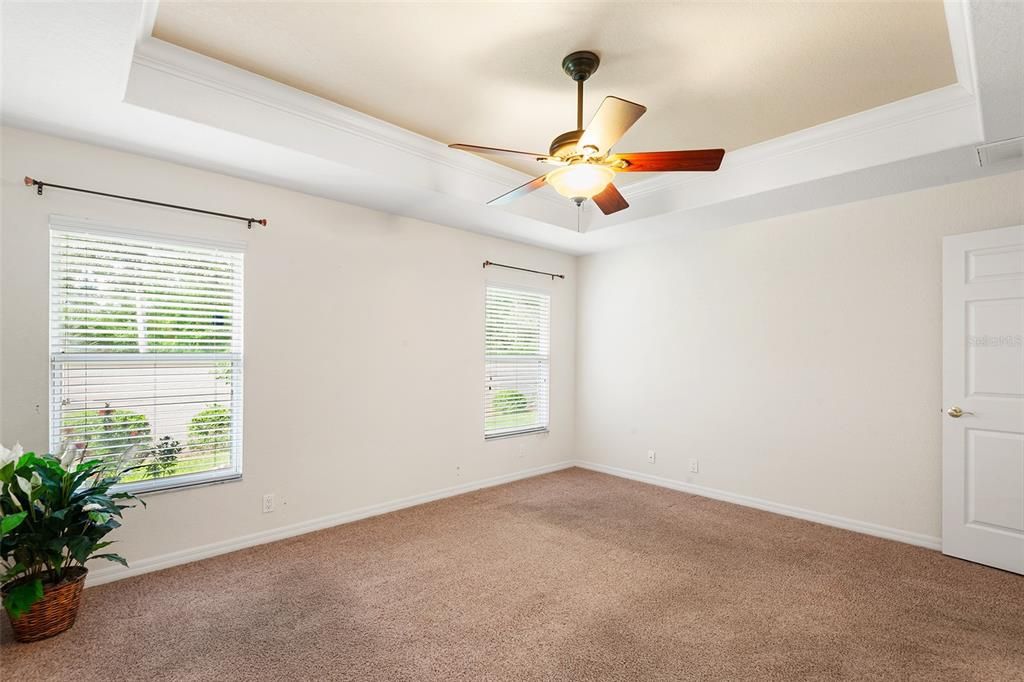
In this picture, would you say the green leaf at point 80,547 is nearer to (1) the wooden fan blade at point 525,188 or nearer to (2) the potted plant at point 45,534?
(2) the potted plant at point 45,534

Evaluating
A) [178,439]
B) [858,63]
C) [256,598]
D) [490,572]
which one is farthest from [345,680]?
[858,63]

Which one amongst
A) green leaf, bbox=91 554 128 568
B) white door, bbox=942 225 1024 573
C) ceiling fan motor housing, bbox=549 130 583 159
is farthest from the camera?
white door, bbox=942 225 1024 573

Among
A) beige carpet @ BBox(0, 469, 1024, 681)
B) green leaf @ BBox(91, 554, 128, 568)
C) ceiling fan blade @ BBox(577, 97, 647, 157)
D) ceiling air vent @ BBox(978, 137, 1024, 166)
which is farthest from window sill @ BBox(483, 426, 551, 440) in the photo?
ceiling air vent @ BBox(978, 137, 1024, 166)

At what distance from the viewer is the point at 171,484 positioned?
318 cm

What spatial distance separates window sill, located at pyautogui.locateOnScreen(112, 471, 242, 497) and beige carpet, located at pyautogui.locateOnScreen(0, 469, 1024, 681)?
0.48 m

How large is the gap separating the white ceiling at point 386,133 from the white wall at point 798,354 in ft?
0.92

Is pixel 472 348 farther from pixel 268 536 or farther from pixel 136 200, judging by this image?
pixel 136 200

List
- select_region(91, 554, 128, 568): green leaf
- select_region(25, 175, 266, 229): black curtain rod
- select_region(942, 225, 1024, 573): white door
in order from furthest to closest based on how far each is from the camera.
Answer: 1. select_region(942, 225, 1024, 573): white door
2. select_region(25, 175, 266, 229): black curtain rod
3. select_region(91, 554, 128, 568): green leaf

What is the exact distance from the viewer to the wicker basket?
2301mm

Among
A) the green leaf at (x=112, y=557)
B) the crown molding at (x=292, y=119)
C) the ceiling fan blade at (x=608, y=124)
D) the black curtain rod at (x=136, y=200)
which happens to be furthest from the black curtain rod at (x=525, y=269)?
the green leaf at (x=112, y=557)

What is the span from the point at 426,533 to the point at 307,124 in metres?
2.84

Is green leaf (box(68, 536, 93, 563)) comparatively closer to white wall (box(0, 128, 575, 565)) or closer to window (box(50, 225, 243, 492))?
window (box(50, 225, 243, 492))

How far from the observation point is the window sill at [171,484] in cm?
304

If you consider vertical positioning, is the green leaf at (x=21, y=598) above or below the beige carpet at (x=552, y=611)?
above
